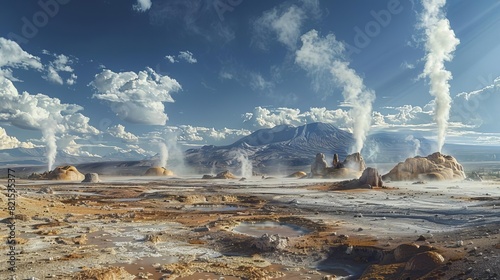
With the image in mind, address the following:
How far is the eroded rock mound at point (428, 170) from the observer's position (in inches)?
3115

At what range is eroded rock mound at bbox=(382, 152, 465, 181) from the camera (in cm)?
7912

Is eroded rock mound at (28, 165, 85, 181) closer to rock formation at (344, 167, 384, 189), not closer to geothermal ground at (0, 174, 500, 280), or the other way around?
rock formation at (344, 167, 384, 189)

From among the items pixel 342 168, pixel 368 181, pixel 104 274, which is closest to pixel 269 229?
pixel 104 274

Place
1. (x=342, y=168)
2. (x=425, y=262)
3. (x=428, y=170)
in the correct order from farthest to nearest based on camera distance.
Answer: (x=342, y=168) < (x=428, y=170) < (x=425, y=262)

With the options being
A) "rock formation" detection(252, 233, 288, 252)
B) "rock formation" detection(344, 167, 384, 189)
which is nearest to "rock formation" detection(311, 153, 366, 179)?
"rock formation" detection(344, 167, 384, 189)

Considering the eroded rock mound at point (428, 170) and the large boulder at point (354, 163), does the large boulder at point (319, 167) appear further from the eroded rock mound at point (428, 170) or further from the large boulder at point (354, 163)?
the eroded rock mound at point (428, 170)

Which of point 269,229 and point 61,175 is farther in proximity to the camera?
point 61,175

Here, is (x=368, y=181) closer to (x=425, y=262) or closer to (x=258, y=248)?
(x=258, y=248)

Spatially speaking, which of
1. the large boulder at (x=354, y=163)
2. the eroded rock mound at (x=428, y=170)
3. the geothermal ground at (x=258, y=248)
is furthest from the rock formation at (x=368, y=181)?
the large boulder at (x=354, y=163)

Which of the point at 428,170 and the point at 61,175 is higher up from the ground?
the point at 428,170

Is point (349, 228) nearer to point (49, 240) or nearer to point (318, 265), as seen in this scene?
point (318, 265)

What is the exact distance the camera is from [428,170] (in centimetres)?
8100

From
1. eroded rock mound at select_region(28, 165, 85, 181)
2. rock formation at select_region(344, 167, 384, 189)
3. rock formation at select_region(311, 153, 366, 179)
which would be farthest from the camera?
eroded rock mound at select_region(28, 165, 85, 181)

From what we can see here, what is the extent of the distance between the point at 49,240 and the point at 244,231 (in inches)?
447
